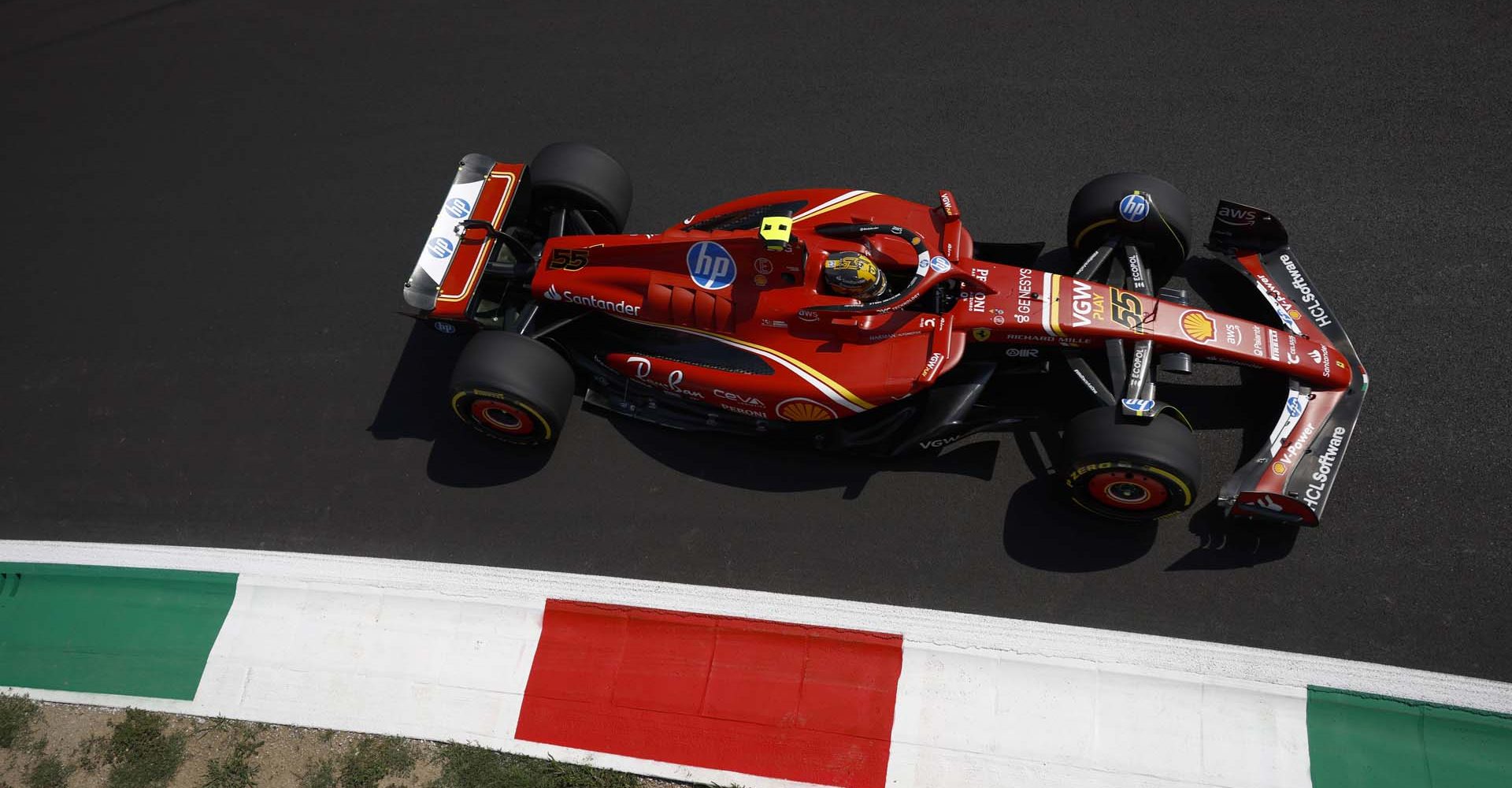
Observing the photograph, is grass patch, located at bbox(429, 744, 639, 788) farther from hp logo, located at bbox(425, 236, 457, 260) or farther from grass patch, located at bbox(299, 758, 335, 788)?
hp logo, located at bbox(425, 236, 457, 260)

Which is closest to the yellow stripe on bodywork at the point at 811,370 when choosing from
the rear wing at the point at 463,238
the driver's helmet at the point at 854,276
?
the driver's helmet at the point at 854,276

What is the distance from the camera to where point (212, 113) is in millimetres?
10758

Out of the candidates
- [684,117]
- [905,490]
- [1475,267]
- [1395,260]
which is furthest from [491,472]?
[1475,267]

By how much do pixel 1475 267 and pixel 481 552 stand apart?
8.51 meters

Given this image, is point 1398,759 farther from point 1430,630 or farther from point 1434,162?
point 1434,162

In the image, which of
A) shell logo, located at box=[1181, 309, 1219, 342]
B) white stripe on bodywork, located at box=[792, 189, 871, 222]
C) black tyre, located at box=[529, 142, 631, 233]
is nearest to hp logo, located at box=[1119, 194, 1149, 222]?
shell logo, located at box=[1181, 309, 1219, 342]

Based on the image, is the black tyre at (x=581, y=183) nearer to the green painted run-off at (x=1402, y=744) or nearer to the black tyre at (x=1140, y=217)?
the black tyre at (x=1140, y=217)

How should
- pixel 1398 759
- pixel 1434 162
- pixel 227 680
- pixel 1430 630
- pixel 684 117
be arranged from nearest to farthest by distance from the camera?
pixel 1398 759 → pixel 1430 630 → pixel 227 680 → pixel 1434 162 → pixel 684 117

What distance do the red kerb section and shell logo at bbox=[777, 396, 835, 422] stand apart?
4.99 feet

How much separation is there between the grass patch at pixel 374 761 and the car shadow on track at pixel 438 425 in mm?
2075

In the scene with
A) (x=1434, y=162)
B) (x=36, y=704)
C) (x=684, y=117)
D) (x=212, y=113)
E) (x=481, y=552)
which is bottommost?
(x=36, y=704)

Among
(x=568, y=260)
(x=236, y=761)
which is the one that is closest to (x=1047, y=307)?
(x=568, y=260)

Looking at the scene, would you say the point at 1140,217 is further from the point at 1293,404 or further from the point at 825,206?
the point at 825,206

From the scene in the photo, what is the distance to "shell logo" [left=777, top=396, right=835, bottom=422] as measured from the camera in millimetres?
6941
